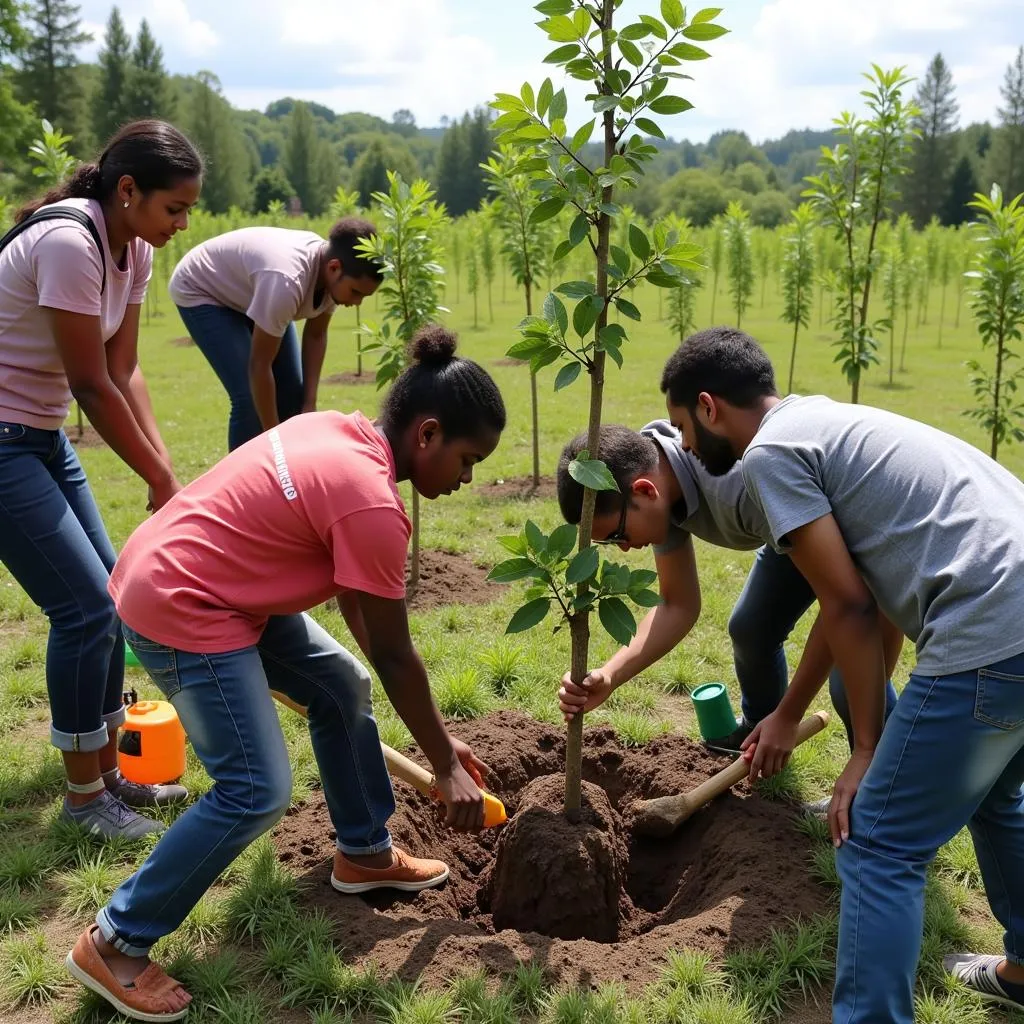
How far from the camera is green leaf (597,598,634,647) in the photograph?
2846 millimetres

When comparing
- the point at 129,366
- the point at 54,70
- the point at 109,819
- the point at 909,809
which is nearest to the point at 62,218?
the point at 129,366

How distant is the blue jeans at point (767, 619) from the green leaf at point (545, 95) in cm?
174

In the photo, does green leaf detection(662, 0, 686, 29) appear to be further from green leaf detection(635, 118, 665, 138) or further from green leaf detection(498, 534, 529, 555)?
green leaf detection(498, 534, 529, 555)

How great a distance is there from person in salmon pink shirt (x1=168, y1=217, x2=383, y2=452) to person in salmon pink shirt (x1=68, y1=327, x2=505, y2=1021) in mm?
2447

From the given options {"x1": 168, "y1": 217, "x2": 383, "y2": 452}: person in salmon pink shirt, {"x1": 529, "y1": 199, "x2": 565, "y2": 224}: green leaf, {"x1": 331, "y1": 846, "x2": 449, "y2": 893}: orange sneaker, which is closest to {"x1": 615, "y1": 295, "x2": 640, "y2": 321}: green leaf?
{"x1": 529, "y1": 199, "x2": 565, "y2": 224}: green leaf

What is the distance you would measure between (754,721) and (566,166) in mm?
2386

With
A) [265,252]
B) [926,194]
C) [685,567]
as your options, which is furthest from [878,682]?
[926,194]

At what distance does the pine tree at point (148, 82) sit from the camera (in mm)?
51469

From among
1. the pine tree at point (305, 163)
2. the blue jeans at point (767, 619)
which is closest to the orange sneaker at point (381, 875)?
the blue jeans at point (767, 619)

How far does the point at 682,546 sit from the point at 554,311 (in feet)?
3.65

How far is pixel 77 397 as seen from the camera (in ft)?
10.6

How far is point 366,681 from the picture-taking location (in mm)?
3080

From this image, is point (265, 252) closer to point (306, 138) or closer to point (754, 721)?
point (754, 721)

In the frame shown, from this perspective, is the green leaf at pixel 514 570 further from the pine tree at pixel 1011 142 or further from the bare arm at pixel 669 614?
the pine tree at pixel 1011 142
